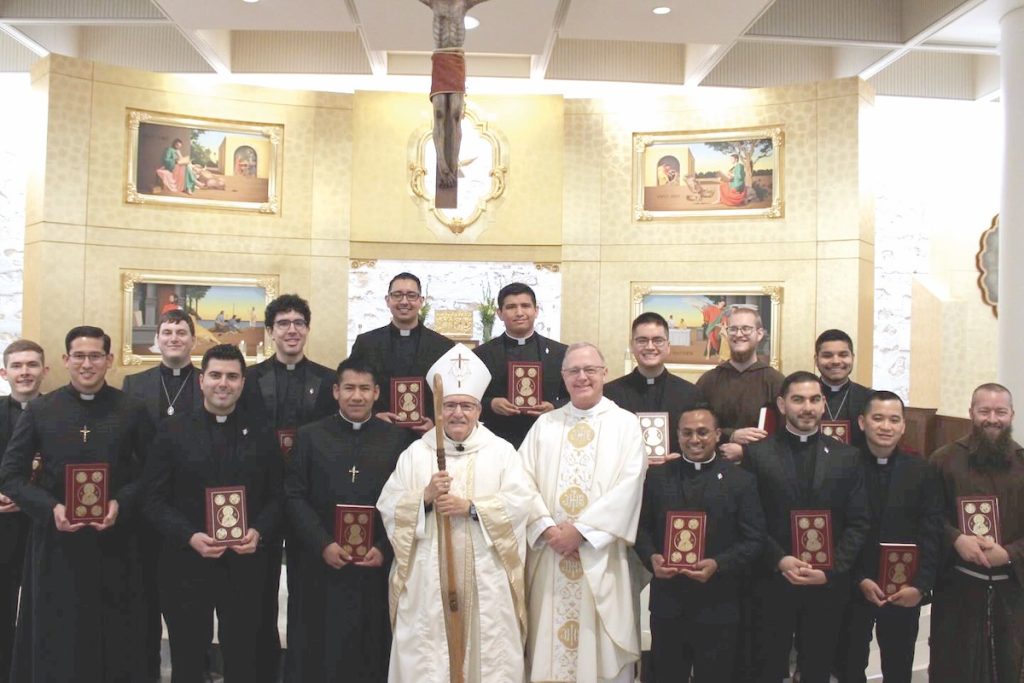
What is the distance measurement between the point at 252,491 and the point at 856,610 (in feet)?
10.9

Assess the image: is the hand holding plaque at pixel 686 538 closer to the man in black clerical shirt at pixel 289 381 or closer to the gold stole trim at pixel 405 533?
the gold stole trim at pixel 405 533

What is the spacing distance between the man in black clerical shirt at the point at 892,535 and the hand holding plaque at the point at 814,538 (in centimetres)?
30

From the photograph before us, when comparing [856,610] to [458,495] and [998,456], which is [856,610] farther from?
[458,495]

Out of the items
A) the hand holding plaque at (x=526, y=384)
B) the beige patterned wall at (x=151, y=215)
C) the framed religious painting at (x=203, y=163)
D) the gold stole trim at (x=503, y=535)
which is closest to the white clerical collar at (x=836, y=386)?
the hand holding plaque at (x=526, y=384)

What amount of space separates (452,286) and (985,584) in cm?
665

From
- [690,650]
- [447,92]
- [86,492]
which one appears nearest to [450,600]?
[690,650]

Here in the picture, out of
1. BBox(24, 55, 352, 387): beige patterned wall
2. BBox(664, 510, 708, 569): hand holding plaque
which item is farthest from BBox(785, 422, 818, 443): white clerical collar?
BBox(24, 55, 352, 387): beige patterned wall

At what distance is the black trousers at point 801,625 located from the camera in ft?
15.9

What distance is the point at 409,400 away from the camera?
5527 mm

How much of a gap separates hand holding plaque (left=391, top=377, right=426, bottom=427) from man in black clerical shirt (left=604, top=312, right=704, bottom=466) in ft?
4.03

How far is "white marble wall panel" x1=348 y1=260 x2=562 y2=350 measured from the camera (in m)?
10.4

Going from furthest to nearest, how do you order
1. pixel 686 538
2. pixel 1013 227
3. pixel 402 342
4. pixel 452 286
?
pixel 452 286 < pixel 1013 227 < pixel 402 342 < pixel 686 538

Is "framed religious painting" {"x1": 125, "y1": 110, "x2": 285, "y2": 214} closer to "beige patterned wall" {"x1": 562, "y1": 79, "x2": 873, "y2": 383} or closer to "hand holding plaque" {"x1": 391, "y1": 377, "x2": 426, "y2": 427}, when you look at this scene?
"beige patterned wall" {"x1": 562, "y1": 79, "x2": 873, "y2": 383}

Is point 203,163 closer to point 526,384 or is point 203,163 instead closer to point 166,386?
point 166,386
